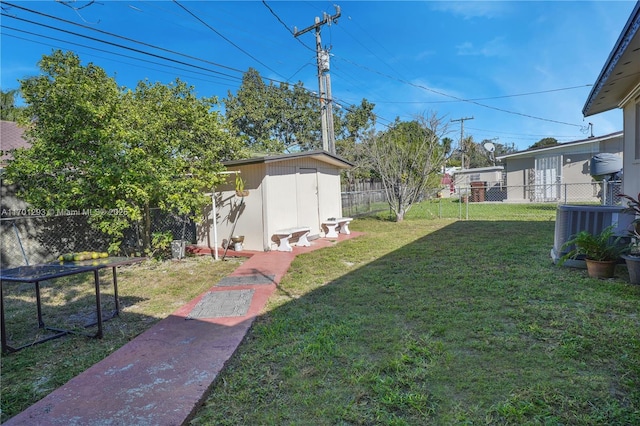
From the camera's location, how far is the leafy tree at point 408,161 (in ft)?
39.0

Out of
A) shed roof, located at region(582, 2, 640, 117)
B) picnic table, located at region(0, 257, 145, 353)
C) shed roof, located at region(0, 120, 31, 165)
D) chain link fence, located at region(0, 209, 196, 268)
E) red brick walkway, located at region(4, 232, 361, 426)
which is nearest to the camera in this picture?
red brick walkway, located at region(4, 232, 361, 426)

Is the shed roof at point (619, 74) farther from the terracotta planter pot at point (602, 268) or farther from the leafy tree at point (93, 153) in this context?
the leafy tree at point (93, 153)

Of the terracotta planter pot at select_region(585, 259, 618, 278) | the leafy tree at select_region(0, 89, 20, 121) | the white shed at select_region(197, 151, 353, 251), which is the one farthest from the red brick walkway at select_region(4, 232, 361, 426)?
the leafy tree at select_region(0, 89, 20, 121)

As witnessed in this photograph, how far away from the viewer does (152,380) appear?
94.0 inches

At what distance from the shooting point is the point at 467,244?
7.34 meters

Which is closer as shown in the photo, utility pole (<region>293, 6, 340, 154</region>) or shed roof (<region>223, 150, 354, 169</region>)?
shed roof (<region>223, 150, 354, 169</region>)

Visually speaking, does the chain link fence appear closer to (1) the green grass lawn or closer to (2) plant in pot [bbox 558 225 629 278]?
(1) the green grass lawn

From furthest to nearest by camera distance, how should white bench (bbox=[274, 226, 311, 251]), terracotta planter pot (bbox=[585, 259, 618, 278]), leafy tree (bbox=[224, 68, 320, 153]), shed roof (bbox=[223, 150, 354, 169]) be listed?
1. leafy tree (bbox=[224, 68, 320, 153])
2. white bench (bbox=[274, 226, 311, 251])
3. shed roof (bbox=[223, 150, 354, 169])
4. terracotta planter pot (bbox=[585, 259, 618, 278])

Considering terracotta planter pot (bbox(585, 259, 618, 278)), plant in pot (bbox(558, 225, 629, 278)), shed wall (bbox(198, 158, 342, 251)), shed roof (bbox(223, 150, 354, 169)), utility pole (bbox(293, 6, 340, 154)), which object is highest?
utility pole (bbox(293, 6, 340, 154))

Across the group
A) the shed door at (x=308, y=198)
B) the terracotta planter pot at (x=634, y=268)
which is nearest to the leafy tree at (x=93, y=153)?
the shed door at (x=308, y=198)

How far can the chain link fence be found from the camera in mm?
6230

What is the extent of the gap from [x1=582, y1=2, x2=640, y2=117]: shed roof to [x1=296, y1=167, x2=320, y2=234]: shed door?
590 cm

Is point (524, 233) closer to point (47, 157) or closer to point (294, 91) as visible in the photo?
point (47, 157)

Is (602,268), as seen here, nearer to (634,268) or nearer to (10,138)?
(634,268)
